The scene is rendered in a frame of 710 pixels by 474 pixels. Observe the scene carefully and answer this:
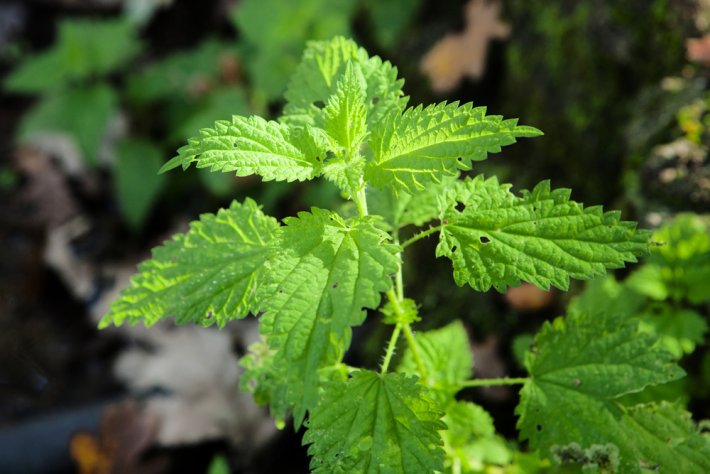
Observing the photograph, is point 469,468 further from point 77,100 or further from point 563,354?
point 77,100

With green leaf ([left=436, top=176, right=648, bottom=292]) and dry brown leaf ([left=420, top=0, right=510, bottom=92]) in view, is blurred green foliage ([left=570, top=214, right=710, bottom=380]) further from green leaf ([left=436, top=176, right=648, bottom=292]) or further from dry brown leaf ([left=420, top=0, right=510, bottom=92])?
dry brown leaf ([left=420, top=0, right=510, bottom=92])

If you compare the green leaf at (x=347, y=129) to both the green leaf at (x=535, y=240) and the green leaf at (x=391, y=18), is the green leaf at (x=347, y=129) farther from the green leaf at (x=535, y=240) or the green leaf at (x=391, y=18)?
the green leaf at (x=391, y=18)

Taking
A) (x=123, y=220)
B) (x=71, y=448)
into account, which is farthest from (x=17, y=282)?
(x=71, y=448)

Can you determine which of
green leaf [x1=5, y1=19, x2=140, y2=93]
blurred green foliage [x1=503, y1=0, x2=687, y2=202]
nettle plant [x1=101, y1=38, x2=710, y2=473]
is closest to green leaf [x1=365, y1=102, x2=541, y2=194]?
nettle plant [x1=101, y1=38, x2=710, y2=473]

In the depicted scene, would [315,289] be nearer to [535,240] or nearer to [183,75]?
[535,240]

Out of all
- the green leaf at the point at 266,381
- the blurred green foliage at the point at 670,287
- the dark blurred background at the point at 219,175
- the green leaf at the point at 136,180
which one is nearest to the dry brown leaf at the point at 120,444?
the dark blurred background at the point at 219,175

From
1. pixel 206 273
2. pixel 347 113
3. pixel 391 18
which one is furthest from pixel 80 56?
pixel 347 113
